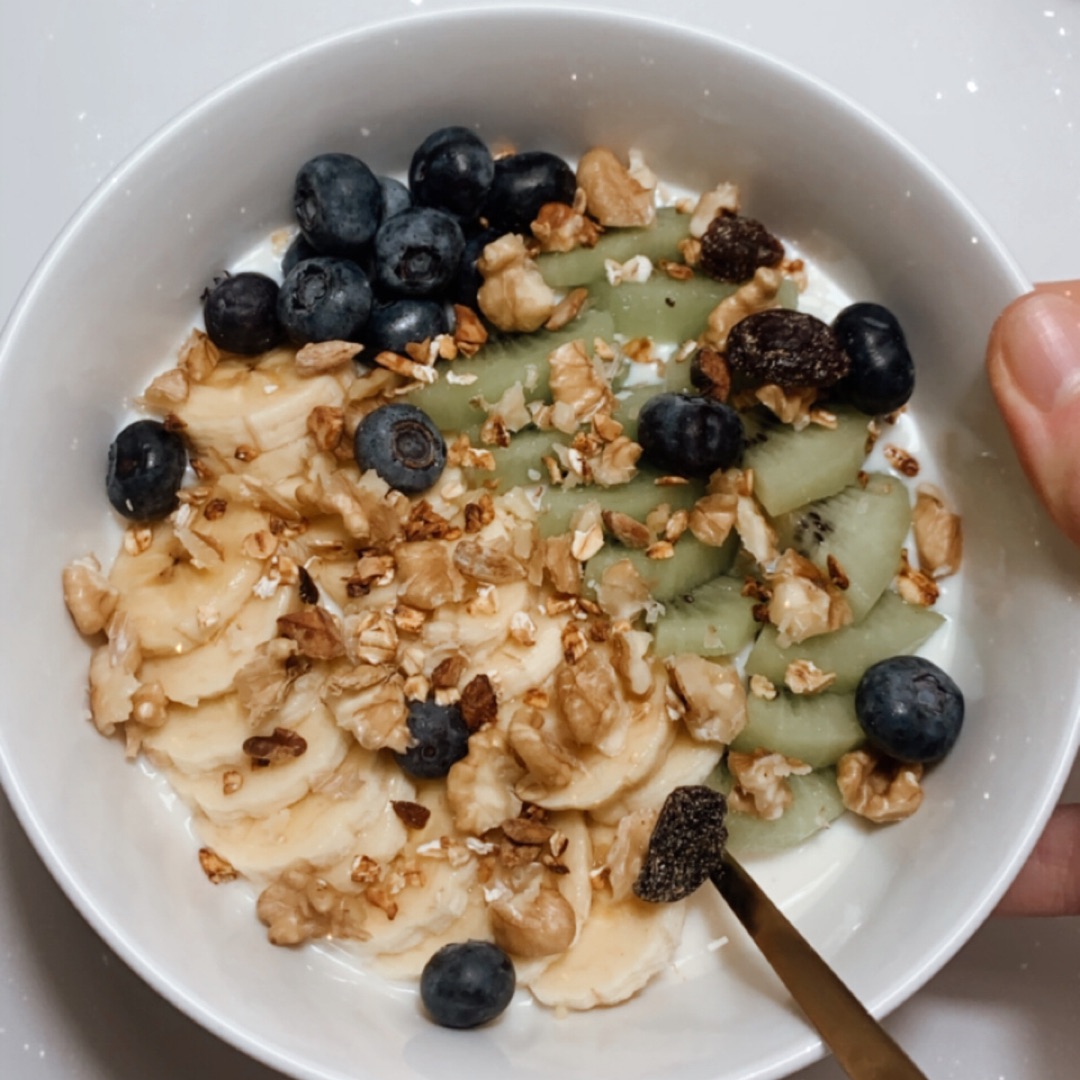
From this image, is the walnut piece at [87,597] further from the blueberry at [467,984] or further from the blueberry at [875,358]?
the blueberry at [875,358]

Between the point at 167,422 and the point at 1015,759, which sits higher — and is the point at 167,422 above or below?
above

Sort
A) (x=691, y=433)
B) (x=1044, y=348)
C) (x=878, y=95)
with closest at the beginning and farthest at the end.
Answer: (x=1044, y=348), (x=691, y=433), (x=878, y=95)

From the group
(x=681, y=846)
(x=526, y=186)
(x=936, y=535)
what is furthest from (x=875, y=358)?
(x=681, y=846)

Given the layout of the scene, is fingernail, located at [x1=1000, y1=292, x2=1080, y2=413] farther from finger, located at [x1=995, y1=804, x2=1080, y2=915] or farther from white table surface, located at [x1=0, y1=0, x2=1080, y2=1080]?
finger, located at [x1=995, y1=804, x2=1080, y2=915]

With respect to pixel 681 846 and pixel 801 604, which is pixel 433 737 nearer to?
pixel 681 846

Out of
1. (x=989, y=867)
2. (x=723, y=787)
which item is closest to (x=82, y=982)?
(x=723, y=787)

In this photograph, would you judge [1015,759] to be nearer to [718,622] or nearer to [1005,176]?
[718,622]
